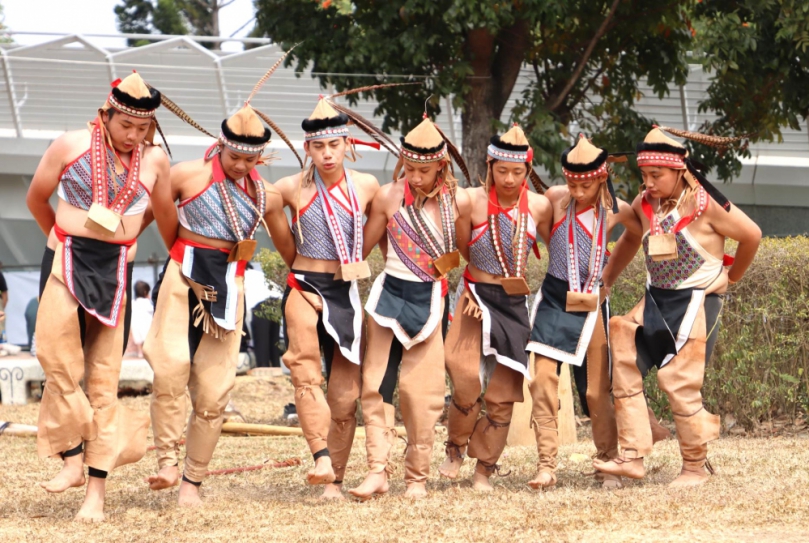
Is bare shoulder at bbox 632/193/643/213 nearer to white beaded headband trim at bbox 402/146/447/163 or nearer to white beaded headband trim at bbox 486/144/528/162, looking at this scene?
white beaded headband trim at bbox 486/144/528/162

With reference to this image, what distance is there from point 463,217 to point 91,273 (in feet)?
6.18

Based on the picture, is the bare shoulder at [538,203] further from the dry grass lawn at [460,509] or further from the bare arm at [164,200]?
the bare arm at [164,200]

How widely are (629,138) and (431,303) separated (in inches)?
219

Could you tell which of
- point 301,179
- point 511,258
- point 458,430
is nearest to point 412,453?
point 458,430

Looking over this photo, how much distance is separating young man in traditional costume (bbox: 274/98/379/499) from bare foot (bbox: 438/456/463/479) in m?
0.53

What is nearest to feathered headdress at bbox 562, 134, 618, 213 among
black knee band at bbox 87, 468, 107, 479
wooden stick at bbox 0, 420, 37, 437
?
black knee band at bbox 87, 468, 107, 479

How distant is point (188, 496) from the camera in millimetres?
5395

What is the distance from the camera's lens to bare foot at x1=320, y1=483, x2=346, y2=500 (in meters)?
5.51

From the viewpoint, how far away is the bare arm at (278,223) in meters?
5.55

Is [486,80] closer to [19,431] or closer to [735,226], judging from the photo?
[735,226]

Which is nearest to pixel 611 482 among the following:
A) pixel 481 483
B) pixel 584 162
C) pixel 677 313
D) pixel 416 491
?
pixel 481 483

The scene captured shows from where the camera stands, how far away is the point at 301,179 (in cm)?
564

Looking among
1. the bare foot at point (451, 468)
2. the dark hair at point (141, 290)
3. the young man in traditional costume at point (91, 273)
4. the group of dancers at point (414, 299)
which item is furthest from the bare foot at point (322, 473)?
the dark hair at point (141, 290)

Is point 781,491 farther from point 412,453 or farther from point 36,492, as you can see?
point 36,492
